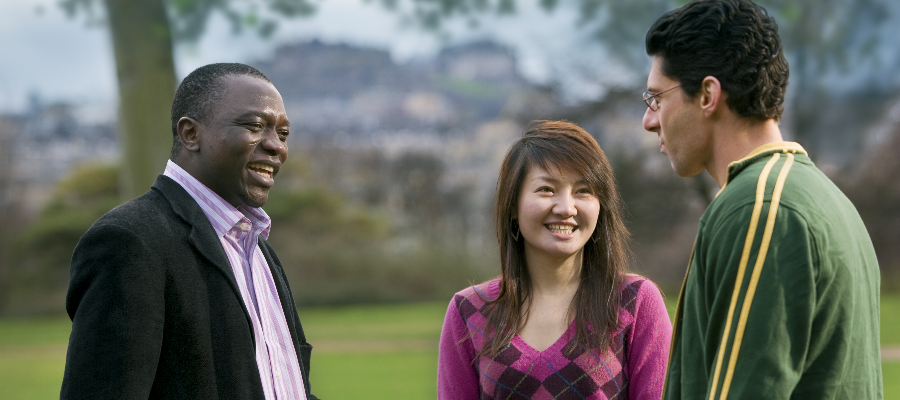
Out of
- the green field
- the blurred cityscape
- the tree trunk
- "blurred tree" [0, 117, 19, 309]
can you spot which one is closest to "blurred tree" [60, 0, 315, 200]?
the tree trunk

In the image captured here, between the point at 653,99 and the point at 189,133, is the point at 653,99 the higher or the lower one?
the higher one

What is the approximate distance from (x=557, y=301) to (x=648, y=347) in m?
0.34

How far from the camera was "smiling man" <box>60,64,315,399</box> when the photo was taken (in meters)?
2.01

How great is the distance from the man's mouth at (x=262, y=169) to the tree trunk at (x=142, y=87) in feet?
15.1

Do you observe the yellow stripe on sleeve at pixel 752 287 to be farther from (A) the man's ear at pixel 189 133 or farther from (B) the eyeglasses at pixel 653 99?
(A) the man's ear at pixel 189 133

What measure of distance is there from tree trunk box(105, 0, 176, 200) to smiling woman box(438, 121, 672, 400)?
4693 millimetres

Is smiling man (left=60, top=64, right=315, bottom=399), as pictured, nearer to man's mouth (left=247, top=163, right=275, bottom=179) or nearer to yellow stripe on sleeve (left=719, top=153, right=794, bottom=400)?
man's mouth (left=247, top=163, right=275, bottom=179)

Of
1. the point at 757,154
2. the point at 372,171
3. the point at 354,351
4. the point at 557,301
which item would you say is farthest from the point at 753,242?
the point at 372,171

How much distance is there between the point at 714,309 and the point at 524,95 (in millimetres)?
18536

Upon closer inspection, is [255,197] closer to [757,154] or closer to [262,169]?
[262,169]

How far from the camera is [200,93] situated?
2.42 meters

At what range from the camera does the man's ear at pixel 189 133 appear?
2.39 m

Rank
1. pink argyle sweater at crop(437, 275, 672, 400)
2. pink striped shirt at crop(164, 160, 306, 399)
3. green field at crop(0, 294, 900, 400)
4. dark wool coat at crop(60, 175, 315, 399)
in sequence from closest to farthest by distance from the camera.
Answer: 1. dark wool coat at crop(60, 175, 315, 399)
2. pink striped shirt at crop(164, 160, 306, 399)
3. pink argyle sweater at crop(437, 275, 672, 400)
4. green field at crop(0, 294, 900, 400)

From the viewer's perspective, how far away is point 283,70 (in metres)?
21.1
